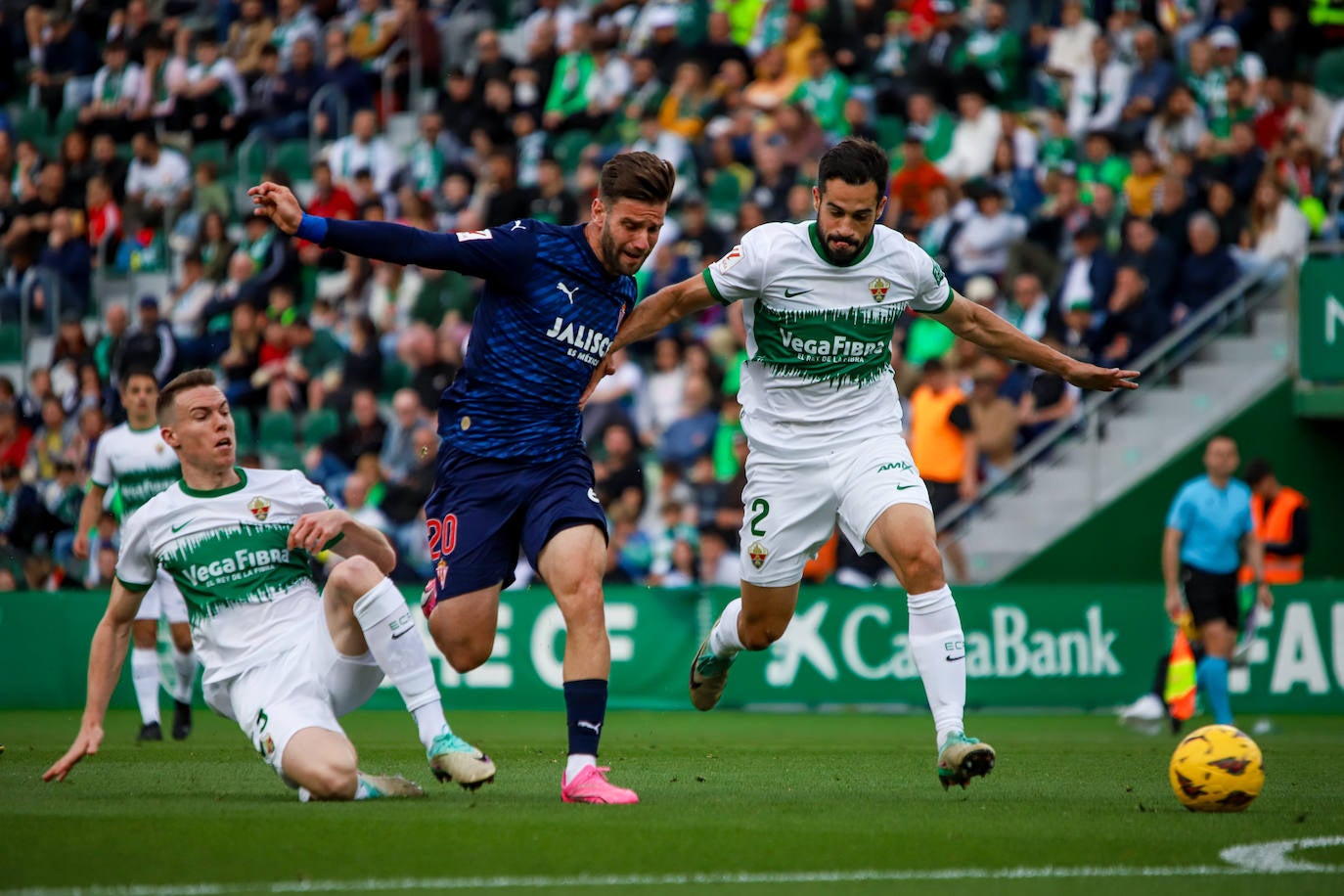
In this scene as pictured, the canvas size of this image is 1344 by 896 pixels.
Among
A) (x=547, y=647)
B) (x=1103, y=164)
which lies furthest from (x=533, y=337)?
(x=1103, y=164)

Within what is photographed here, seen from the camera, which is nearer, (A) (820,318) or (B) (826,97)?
(A) (820,318)

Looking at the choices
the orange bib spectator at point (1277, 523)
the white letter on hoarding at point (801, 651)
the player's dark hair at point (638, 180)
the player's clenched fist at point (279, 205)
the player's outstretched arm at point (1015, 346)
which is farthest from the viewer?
the white letter on hoarding at point (801, 651)

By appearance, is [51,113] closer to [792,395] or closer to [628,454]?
[628,454]

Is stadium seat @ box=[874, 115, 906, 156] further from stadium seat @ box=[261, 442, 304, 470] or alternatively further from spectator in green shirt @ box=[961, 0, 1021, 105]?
stadium seat @ box=[261, 442, 304, 470]

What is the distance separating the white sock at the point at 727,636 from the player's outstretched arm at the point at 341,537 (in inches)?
78.5

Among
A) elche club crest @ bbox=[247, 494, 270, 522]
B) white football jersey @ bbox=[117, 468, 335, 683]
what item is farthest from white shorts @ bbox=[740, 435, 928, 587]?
elche club crest @ bbox=[247, 494, 270, 522]

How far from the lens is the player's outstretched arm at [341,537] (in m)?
7.15

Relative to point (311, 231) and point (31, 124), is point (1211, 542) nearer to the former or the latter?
point (311, 231)

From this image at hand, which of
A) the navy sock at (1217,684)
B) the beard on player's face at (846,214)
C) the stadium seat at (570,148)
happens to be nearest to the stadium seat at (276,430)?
the stadium seat at (570,148)

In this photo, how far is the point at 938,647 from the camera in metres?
7.77

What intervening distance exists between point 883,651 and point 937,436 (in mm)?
2125

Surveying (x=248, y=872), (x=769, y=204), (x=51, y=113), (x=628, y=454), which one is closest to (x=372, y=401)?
(x=628, y=454)

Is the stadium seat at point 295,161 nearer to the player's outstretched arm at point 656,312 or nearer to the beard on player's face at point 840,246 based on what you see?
the player's outstretched arm at point 656,312

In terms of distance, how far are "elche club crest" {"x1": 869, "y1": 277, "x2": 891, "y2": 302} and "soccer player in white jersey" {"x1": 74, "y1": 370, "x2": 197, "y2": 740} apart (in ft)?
19.6
